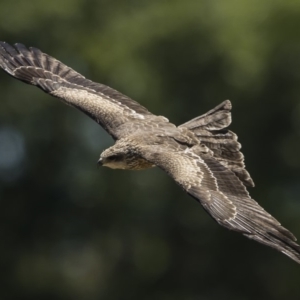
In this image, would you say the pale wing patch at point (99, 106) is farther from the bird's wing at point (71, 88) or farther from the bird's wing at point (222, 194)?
the bird's wing at point (222, 194)

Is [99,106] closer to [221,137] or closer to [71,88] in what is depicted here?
[71,88]

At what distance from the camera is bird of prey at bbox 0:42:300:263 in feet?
47.7

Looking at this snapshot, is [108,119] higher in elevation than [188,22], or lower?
lower

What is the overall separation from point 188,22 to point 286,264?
5.23 metres

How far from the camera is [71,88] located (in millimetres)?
17812

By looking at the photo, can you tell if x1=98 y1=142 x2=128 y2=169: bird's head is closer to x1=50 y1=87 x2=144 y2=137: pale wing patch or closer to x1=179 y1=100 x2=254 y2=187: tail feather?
x1=50 y1=87 x2=144 y2=137: pale wing patch

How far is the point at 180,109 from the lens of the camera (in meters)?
30.6

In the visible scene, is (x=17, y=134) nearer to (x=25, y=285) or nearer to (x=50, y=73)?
(x=25, y=285)

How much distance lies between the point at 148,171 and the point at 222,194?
17.0 m

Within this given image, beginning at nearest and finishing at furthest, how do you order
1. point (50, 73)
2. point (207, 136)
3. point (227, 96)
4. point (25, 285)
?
point (207, 136), point (50, 73), point (227, 96), point (25, 285)

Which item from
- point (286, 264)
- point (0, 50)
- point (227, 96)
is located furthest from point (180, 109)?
point (0, 50)

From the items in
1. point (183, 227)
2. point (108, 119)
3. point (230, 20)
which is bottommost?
point (108, 119)

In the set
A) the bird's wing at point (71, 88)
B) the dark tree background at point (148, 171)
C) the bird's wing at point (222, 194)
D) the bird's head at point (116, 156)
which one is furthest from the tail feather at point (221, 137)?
the dark tree background at point (148, 171)

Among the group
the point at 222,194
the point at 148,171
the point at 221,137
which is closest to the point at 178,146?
the point at 221,137
